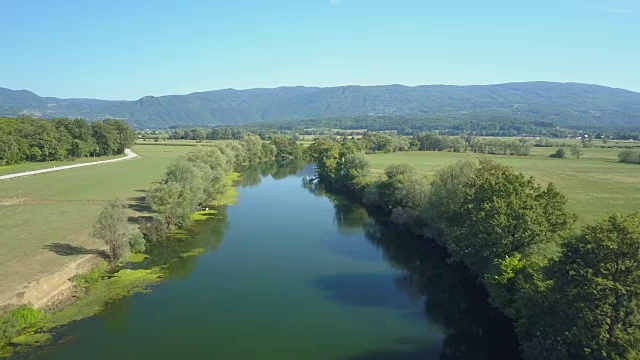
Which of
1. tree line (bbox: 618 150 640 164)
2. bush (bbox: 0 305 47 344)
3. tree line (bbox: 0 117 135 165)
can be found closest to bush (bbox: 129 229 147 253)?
bush (bbox: 0 305 47 344)

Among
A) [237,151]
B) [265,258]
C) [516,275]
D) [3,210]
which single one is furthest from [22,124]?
[516,275]

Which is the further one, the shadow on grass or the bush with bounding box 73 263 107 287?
the shadow on grass

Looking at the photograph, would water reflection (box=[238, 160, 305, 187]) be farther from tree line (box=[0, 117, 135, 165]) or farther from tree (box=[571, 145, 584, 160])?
tree (box=[571, 145, 584, 160])

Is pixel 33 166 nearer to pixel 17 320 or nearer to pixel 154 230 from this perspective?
pixel 154 230

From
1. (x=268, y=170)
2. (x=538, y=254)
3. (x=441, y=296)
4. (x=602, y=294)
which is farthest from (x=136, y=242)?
(x=268, y=170)

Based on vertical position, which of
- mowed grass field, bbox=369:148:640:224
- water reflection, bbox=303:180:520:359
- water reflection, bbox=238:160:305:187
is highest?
mowed grass field, bbox=369:148:640:224

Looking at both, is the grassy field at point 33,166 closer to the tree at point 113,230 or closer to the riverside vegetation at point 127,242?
the riverside vegetation at point 127,242

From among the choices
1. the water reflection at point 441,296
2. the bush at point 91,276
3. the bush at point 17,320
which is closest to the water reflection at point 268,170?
the water reflection at point 441,296
